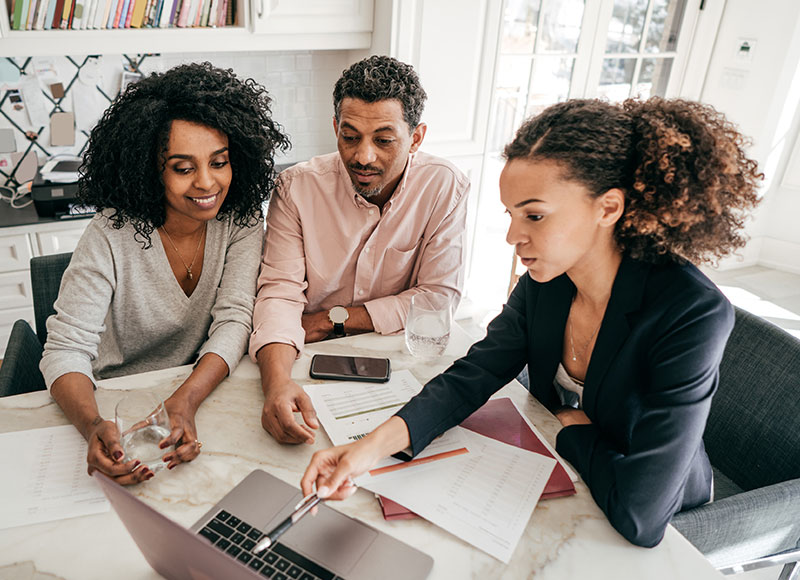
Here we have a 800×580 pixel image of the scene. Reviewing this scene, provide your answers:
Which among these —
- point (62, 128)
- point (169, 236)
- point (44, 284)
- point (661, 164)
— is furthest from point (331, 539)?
point (62, 128)

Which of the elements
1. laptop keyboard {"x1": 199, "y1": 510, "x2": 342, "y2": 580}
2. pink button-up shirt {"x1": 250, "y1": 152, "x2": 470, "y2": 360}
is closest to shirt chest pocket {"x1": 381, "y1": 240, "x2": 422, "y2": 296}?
pink button-up shirt {"x1": 250, "y1": 152, "x2": 470, "y2": 360}

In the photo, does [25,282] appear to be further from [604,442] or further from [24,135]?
[604,442]

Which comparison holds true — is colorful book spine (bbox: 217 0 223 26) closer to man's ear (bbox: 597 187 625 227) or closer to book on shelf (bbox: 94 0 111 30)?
book on shelf (bbox: 94 0 111 30)

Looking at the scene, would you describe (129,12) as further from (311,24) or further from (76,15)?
(311,24)

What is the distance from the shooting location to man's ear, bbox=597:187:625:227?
109 centimetres

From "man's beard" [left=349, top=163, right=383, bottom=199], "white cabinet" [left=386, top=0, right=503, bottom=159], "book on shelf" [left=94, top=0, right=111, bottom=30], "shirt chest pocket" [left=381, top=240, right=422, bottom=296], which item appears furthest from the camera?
"white cabinet" [left=386, top=0, right=503, bottom=159]

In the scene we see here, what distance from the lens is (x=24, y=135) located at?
9.19ft

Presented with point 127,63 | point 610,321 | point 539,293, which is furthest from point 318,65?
point 610,321

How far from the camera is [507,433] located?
1207 mm

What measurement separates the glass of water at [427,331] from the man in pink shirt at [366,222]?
15 centimetres

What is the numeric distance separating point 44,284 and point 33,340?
0.16 meters

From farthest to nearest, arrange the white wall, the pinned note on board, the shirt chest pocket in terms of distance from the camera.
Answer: the white wall
the pinned note on board
the shirt chest pocket

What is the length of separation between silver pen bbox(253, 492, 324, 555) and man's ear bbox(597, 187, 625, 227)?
0.69 m

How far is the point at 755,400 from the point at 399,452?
0.85 meters
